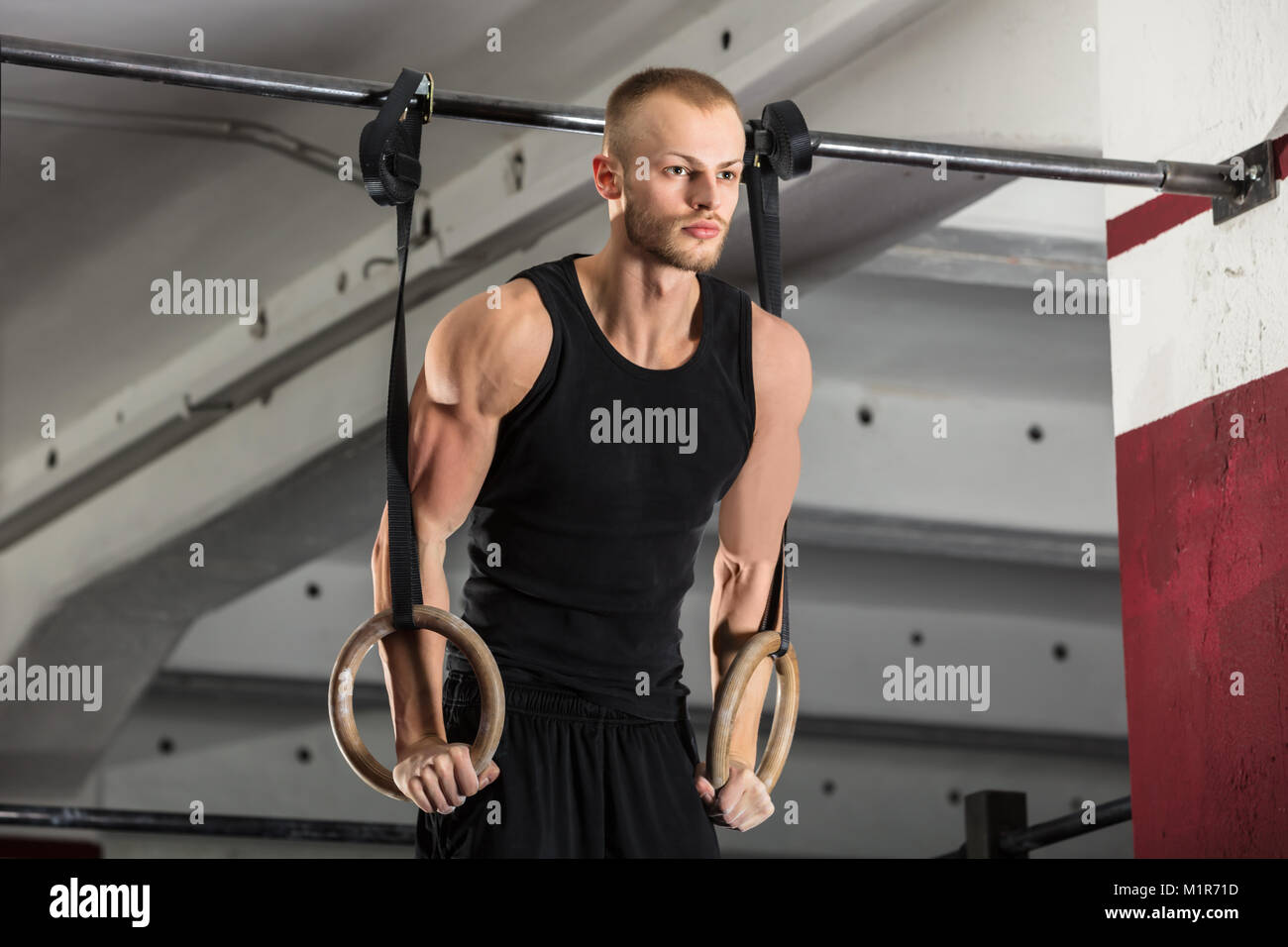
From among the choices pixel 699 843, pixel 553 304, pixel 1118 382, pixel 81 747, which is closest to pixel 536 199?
pixel 1118 382

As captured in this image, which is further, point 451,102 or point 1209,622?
point 1209,622

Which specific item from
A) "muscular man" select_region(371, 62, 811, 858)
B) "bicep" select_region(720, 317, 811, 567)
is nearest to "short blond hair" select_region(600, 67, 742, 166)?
"muscular man" select_region(371, 62, 811, 858)

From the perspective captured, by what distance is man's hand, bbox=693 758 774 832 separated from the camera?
65.2 inches

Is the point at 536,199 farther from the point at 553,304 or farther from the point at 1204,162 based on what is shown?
the point at 553,304

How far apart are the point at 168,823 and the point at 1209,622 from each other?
197 centimetres

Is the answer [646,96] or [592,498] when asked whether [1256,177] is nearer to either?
[646,96]

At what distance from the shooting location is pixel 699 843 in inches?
64.5

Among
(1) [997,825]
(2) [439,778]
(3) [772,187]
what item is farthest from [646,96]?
(1) [997,825]

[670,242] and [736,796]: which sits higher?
[670,242]

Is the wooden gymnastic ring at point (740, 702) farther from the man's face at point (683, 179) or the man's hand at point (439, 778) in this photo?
the man's face at point (683, 179)

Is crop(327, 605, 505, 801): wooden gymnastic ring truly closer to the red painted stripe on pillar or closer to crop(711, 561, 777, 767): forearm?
crop(711, 561, 777, 767): forearm

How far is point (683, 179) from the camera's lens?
1617 mm

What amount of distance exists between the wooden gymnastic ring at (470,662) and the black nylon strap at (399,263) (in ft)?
0.08

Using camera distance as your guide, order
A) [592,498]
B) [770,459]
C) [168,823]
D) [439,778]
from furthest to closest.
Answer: [168,823]
[770,459]
[592,498]
[439,778]
